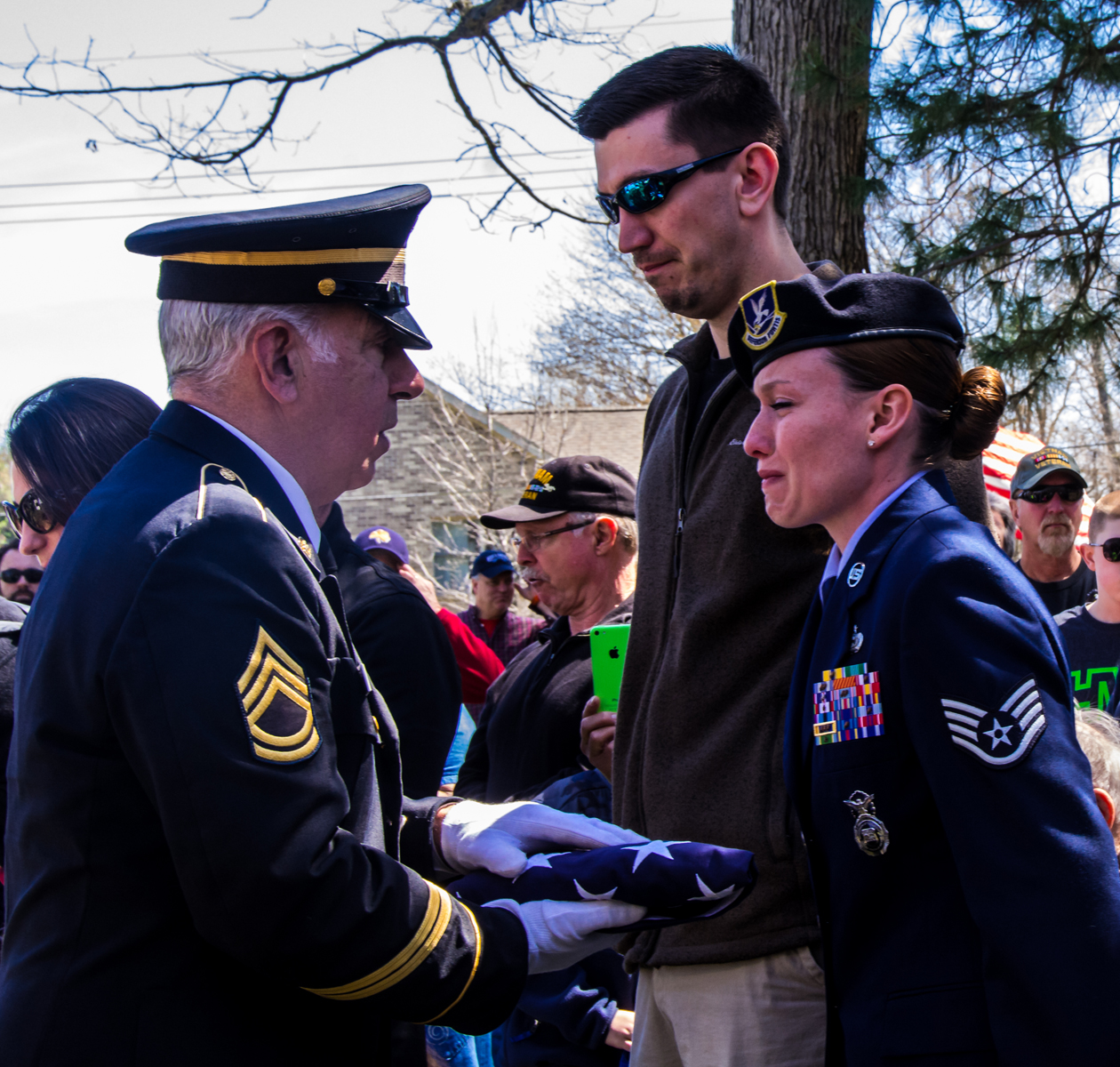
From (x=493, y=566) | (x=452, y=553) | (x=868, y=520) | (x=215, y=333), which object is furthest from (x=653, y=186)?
(x=452, y=553)

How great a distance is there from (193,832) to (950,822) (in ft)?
3.50

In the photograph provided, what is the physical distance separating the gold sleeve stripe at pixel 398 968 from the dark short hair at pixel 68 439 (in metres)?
1.75

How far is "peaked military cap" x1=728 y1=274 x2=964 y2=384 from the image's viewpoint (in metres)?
2.05

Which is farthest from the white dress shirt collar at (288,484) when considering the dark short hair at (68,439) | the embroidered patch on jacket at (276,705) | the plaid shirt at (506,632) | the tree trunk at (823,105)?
the plaid shirt at (506,632)

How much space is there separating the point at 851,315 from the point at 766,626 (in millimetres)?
656

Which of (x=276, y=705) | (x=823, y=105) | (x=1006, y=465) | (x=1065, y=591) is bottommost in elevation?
(x=1065, y=591)

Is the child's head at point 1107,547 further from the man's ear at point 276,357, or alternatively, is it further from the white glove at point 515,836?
the man's ear at point 276,357

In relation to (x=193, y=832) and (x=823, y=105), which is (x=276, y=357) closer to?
(x=193, y=832)

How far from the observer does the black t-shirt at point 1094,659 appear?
4.42 meters

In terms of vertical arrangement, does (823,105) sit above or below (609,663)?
above

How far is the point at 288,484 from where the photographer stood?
6.04ft

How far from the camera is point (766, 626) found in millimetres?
2314

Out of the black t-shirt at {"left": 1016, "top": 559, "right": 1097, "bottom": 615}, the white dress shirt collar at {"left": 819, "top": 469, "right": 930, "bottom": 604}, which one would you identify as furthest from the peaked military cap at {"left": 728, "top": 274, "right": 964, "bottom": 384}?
the black t-shirt at {"left": 1016, "top": 559, "right": 1097, "bottom": 615}

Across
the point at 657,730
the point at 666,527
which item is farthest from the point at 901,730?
the point at 666,527
